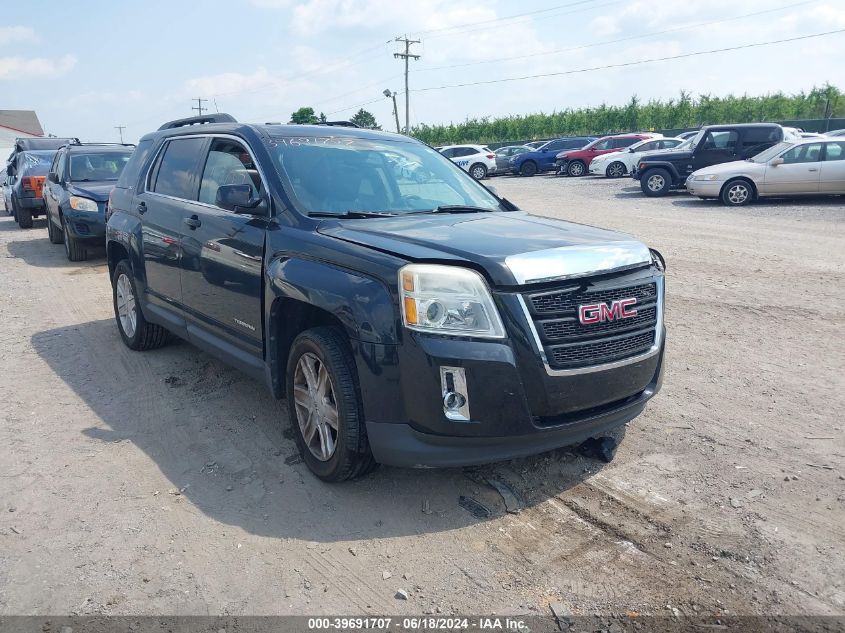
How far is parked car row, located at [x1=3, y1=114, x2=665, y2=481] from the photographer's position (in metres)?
3.24

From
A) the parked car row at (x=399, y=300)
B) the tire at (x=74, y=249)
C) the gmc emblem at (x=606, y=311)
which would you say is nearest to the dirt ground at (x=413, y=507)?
the parked car row at (x=399, y=300)

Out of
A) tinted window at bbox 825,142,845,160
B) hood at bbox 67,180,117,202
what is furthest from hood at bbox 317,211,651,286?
tinted window at bbox 825,142,845,160

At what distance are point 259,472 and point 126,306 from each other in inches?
128

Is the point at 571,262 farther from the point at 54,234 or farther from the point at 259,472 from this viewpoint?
the point at 54,234

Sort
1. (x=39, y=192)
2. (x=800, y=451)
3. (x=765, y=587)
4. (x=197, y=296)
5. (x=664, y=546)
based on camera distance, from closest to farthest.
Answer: (x=765, y=587)
(x=664, y=546)
(x=800, y=451)
(x=197, y=296)
(x=39, y=192)

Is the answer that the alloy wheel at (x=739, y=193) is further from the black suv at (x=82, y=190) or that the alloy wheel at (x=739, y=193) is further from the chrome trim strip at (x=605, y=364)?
the chrome trim strip at (x=605, y=364)

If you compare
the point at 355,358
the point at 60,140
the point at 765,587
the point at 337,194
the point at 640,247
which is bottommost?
the point at 765,587

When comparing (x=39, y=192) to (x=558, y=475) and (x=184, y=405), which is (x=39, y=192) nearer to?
(x=184, y=405)

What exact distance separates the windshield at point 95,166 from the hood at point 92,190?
0.33 m

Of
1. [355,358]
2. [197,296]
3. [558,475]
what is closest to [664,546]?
[558,475]

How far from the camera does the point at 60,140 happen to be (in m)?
21.8

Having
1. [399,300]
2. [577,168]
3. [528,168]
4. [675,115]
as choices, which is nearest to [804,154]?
[577,168]

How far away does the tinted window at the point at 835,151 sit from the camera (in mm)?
15586

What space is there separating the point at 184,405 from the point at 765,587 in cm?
393
